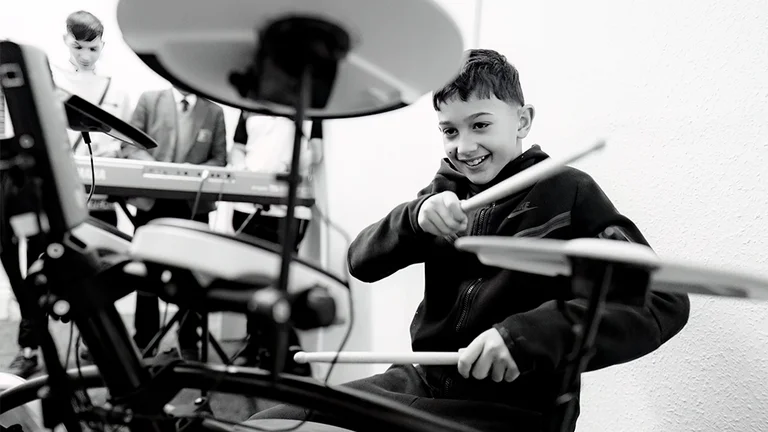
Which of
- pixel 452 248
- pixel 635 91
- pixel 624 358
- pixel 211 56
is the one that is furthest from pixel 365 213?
pixel 211 56

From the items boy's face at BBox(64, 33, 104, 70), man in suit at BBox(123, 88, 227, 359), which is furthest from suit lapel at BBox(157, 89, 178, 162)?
boy's face at BBox(64, 33, 104, 70)

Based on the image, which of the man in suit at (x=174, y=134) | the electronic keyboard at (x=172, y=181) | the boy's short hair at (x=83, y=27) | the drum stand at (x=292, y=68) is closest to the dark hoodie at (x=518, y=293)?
the drum stand at (x=292, y=68)

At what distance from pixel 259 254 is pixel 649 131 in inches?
25.5

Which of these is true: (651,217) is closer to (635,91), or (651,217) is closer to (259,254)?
(635,91)

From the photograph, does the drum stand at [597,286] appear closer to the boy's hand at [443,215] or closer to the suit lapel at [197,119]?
the boy's hand at [443,215]

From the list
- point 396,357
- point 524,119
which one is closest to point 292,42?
point 396,357

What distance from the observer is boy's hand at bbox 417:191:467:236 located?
0.64 meters

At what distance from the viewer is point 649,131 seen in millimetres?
825

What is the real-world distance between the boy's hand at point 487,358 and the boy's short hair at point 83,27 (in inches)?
71.9

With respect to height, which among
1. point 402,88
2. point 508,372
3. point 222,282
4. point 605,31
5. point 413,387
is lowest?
point 413,387

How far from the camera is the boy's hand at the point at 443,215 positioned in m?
0.64

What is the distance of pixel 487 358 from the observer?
0.54 m

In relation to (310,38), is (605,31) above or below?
above

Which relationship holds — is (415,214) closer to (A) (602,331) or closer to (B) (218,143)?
(A) (602,331)
